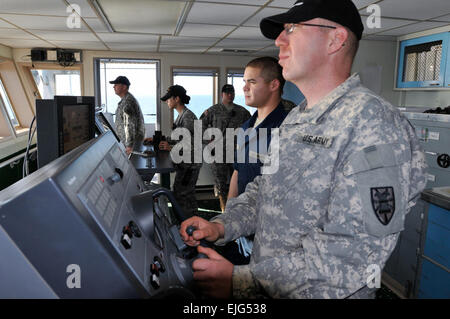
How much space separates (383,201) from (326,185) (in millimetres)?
143

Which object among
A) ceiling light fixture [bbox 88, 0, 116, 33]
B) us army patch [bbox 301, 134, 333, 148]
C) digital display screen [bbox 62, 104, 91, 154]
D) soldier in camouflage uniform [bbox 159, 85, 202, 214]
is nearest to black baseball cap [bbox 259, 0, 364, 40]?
us army patch [bbox 301, 134, 333, 148]

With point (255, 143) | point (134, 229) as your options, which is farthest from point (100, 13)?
point (134, 229)

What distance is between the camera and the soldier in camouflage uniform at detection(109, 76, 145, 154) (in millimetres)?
4215

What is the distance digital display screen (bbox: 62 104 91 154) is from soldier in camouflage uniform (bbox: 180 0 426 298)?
726 millimetres

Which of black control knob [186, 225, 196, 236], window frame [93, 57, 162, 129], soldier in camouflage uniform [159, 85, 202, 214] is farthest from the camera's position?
window frame [93, 57, 162, 129]

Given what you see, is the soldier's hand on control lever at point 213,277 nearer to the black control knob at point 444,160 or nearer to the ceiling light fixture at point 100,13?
the ceiling light fixture at point 100,13

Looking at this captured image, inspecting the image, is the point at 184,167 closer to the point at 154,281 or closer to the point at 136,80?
the point at 136,80

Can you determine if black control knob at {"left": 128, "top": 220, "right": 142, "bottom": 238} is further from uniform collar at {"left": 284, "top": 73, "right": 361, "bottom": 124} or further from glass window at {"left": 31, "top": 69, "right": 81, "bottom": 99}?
glass window at {"left": 31, "top": 69, "right": 81, "bottom": 99}

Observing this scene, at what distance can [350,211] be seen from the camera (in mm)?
701

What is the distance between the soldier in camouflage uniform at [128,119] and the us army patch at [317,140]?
3457 millimetres

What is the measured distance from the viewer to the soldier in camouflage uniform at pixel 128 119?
4.21 metres

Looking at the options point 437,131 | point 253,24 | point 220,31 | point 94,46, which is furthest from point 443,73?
point 94,46

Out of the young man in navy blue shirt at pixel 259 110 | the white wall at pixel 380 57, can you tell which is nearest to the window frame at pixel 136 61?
the white wall at pixel 380 57

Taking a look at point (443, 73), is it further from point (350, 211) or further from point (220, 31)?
point (350, 211)
